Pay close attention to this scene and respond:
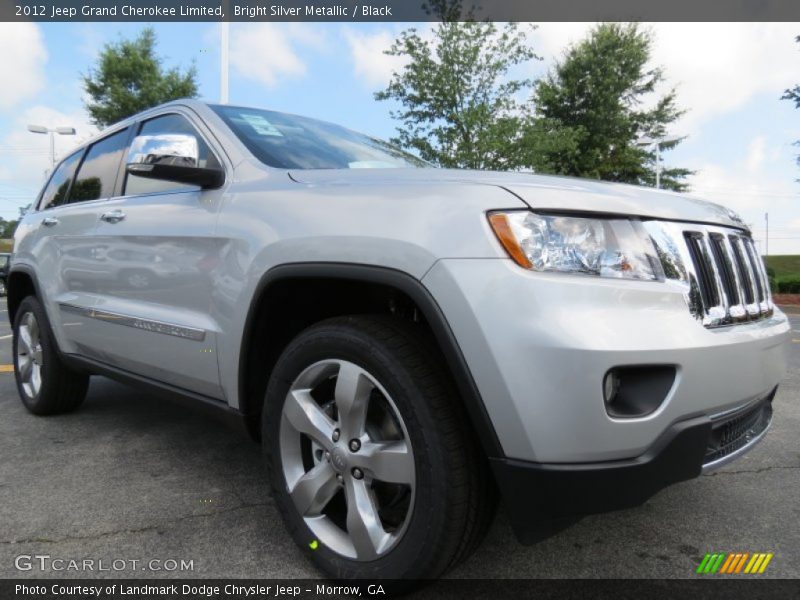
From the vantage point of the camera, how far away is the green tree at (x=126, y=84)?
78.4ft

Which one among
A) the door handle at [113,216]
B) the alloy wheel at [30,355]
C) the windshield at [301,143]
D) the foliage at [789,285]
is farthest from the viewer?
the foliage at [789,285]

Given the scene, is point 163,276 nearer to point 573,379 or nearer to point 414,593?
point 414,593

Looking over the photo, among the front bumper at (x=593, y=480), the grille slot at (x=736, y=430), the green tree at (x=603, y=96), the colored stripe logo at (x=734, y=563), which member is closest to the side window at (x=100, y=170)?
the front bumper at (x=593, y=480)

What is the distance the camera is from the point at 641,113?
89.0 ft

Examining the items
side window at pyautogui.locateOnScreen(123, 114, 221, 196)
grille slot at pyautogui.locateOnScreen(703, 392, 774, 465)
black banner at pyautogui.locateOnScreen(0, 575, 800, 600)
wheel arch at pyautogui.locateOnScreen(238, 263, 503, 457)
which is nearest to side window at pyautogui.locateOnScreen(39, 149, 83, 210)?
side window at pyautogui.locateOnScreen(123, 114, 221, 196)

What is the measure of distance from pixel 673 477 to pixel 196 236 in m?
1.86

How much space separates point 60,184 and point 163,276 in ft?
7.06

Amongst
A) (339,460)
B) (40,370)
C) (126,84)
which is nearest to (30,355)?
(40,370)

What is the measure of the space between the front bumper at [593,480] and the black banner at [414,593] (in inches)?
15.4

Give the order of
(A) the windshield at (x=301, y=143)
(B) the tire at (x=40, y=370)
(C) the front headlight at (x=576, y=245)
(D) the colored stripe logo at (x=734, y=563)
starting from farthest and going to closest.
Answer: (B) the tire at (x=40, y=370), (A) the windshield at (x=301, y=143), (D) the colored stripe logo at (x=734, y=563), (C) the front headlight at (x=576, y=245)

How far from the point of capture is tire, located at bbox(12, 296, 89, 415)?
11.8ft

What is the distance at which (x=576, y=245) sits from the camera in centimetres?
148

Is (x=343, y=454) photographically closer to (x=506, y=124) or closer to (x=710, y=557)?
(x=710, y=557)

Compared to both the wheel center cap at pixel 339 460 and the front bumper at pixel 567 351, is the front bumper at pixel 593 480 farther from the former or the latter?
the wheel center cap at pixel 339 460
